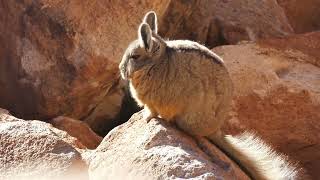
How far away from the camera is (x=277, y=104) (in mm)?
8125

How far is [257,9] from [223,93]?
12.0 ft

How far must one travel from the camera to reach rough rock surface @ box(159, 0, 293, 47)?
9023 millimetres

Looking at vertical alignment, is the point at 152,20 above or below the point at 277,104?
above

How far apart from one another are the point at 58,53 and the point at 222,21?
253 cm

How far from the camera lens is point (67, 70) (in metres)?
7.62

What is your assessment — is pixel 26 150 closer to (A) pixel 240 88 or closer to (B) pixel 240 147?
(B) pixel 240 147

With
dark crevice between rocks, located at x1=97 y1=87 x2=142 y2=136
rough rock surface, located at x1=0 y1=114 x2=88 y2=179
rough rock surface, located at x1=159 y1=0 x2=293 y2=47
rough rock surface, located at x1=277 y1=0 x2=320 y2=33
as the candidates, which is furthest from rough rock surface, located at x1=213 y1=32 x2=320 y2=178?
rough rock surface, located at x1=277 y1=0 x2=320 y2=33

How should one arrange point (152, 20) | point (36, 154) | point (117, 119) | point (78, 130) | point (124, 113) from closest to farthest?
point (36, 154) → point (152, 20) → point (78, 130) → point (117, 119) → point (124, 113)

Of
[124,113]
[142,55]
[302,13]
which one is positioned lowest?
[302,13]

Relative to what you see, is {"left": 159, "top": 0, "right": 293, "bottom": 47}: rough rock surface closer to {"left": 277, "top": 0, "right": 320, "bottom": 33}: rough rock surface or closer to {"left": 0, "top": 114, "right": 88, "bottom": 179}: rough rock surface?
{"left": 277, "top": 0, "right": 320, "bottom": 33}: rough rock surface

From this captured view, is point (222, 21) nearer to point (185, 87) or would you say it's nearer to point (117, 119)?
point (117, 119)

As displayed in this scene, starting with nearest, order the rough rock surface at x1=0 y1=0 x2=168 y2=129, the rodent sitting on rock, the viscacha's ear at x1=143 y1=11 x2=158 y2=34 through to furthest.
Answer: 1. the rodent sitting on rock
2. the viscacha's ear at x1=143 y1=11 x2=158 y2=34
3. the rough rock surface at x1=0 y1=0 x2=168 y2=129

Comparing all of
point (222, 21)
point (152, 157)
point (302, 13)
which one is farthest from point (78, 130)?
point (302, 13)

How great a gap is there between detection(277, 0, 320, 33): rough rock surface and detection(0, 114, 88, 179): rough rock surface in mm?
6034
